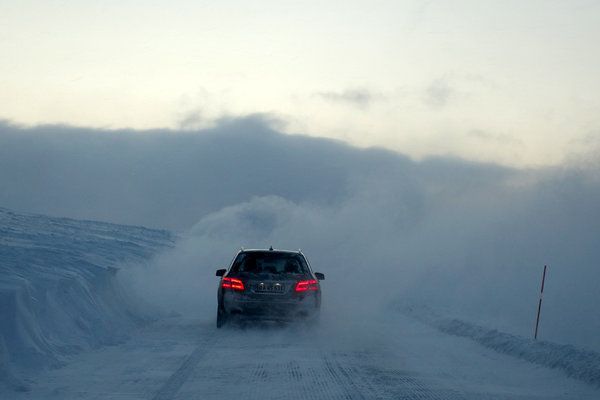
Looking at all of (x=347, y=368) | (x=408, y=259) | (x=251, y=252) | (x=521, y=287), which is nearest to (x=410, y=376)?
(x=347, y=368)

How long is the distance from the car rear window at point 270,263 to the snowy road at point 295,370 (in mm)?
1125

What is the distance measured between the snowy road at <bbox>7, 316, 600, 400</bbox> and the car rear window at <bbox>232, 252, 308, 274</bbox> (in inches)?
44.3

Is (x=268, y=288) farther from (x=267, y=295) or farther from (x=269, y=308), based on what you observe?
(x=269, y=308)

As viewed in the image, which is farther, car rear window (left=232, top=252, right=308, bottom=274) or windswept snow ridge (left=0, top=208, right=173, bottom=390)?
car rear window (left=232, top=252, right=308, bottom=274)

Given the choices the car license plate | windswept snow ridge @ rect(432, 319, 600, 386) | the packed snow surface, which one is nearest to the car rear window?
the car license plate

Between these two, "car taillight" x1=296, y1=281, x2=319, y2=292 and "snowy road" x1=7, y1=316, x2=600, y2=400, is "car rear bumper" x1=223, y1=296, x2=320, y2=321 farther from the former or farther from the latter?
"snowy road" x1=7, y1=316, x2=600, y2=400

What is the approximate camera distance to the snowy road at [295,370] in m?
6.88

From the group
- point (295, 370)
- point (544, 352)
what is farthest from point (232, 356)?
point (544, 352)

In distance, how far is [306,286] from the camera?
40.0 feet

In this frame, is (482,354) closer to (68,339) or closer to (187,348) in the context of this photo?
(187,348)

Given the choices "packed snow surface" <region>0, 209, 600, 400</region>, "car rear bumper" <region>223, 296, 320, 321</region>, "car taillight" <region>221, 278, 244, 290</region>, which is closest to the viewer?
"packed snow surface" <region>0, 209, 600, 400</region>

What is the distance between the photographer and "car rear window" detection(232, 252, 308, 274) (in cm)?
1246

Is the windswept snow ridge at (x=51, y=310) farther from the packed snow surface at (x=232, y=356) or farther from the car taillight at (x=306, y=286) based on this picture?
the car taillight at (x=306, y=286)

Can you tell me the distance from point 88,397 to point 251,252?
6415 mm
